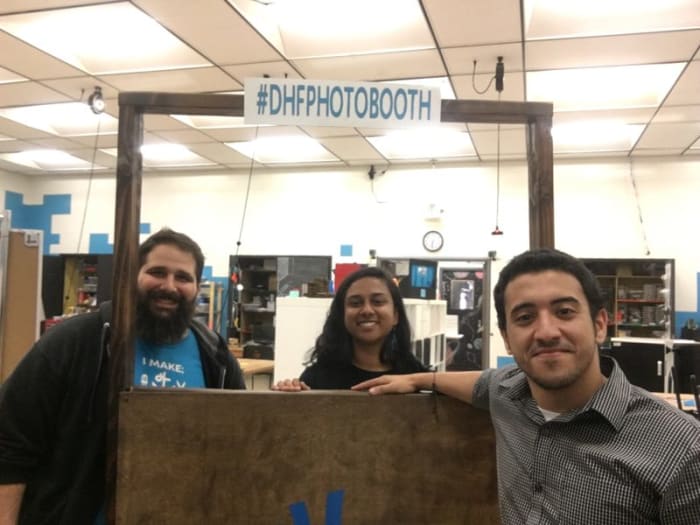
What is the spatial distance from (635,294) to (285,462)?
6232 mm

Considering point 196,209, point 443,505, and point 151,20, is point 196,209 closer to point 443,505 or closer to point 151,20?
point 151,20

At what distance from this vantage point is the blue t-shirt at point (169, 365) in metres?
1.35

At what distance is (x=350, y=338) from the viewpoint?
1746 mm

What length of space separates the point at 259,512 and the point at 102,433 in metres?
0.37

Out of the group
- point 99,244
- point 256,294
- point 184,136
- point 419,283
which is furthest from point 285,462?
point 99,244

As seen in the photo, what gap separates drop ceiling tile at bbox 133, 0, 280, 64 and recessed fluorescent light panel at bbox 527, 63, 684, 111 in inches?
80.7

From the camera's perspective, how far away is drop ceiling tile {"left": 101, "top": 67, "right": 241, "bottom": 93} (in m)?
4.25

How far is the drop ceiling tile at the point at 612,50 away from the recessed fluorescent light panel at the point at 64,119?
3926 mm

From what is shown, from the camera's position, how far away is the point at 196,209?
301 inches

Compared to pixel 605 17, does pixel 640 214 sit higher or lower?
lower

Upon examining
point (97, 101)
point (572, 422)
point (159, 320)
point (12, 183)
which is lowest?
point (572, 422)

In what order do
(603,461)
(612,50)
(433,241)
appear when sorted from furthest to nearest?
(433,241)
(612,50)
(603,461)

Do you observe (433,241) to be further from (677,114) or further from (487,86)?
(677,114)

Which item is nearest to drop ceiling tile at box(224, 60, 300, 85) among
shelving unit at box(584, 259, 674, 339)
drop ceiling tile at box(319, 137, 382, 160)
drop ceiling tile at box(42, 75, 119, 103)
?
drop ceiling tile at box(42, 75, 119, 103)
